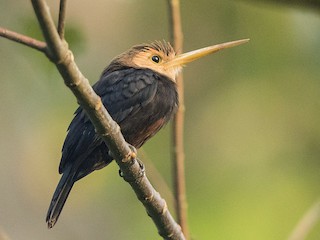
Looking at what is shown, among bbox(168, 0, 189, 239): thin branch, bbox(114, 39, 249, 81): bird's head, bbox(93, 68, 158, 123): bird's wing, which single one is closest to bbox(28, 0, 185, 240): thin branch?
bbox(168, 0, 189, 239): thin branch

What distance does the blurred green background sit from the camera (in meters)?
4.90

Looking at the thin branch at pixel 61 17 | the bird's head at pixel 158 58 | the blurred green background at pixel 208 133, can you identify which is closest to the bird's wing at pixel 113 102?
the bird's head at pixel 158 58

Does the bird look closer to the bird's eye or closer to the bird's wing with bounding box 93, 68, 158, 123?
the bird's wing with bounding box 93, 68, 158, 123

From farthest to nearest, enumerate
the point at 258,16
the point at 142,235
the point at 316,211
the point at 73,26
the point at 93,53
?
the point at 93,53 < the point at 258,16 < the point at 142,235 < the point at 316,211 < the point at 73,26

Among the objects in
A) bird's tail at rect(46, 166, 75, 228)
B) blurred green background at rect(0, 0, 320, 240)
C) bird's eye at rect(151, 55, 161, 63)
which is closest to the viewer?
bird's tail at rect(46, 166, 75, 228)

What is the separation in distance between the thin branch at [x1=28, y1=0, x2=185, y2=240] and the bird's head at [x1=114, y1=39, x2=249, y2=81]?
1009 mm

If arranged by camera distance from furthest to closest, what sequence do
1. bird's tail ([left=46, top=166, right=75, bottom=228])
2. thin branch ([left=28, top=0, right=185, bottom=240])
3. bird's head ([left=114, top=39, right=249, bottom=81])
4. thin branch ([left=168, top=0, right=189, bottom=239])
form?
bird's head ([left=114, top=39, right=249, bottom=81]) → thin branch ([left=168, top=0, right=189, bottom=239]) → bird's tail ([left=46, top=166, right=75, bottom=228]) → thin branch ([left=28, top=0, right=185, bottom=240])

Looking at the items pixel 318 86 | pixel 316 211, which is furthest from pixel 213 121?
pixel 316 211

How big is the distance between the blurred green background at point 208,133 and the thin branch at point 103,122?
107 cm

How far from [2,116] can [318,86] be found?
2.22 m

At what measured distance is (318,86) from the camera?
5.68 metres

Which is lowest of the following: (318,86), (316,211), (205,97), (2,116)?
(316,211)

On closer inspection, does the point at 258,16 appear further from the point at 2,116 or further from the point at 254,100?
the point at 2,116

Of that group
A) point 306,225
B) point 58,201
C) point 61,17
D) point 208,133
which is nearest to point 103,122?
point 61,17
